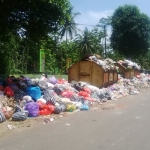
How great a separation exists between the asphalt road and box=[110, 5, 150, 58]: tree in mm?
19960

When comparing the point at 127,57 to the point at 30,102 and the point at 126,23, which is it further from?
the point at 30,102

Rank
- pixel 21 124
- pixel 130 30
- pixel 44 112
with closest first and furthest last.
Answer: pixel 21 124 → pixel 44 112 → pixel 130 30

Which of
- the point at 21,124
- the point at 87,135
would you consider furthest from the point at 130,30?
→ the point at 87,135

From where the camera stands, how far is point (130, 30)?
84.8 feet

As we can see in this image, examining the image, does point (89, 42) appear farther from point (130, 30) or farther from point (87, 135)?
point (87, 135)

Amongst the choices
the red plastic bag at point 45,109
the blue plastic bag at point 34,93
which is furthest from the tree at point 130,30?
the red plastic bag at point 45,109

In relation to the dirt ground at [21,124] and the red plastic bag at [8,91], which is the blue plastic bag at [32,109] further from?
the red plastic bag at [8,91]

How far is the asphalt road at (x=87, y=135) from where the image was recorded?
4484mm

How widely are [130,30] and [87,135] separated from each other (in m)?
22.2

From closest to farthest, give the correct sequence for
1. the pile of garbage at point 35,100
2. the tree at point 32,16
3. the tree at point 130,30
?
1. the pile of garbage at point 35,100
2. the tree at point 32,16
3. the tree at point 130,30

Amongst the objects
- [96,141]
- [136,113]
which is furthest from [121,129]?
[136,113]

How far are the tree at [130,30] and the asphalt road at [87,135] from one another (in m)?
20.0

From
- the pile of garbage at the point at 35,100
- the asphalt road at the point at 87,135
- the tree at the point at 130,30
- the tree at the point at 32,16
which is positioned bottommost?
the asphalt road at the point at 87,135

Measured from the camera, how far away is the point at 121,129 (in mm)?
5727
